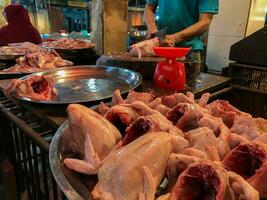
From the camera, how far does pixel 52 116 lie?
4.17 ft

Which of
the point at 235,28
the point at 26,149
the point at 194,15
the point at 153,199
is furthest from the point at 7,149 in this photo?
the point at 235,28

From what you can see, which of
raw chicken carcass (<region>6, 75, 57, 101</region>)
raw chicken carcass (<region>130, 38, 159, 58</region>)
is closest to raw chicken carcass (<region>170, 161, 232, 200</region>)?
raw chicken carcass (<region>6, 75, 57, 101</region>)

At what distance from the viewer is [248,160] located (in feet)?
2.44

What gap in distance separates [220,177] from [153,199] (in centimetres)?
18

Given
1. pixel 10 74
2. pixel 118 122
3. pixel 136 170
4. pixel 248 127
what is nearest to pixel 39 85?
pixel 10 74

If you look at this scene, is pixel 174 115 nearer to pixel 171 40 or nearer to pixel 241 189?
pixel 241 189

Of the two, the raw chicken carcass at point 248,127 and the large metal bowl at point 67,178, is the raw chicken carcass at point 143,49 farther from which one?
the large metal bowl at point 67,178

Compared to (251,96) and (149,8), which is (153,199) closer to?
(251,96)

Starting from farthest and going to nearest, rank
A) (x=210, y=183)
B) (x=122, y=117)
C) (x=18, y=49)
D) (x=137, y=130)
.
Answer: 1. (x=18, y=49)
2. (x=122, y=117)
3. (x=137, y=130)
4. (x=210, y=183)

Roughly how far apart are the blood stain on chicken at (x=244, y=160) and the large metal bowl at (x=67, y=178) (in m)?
0.43

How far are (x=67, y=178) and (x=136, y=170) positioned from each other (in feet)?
0.68

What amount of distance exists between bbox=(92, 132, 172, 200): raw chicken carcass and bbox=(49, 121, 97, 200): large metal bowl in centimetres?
4

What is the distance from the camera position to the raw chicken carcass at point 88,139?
74 centimetres

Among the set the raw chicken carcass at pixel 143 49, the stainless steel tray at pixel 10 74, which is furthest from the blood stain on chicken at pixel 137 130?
the stainless steel tray at pixel 10 74
